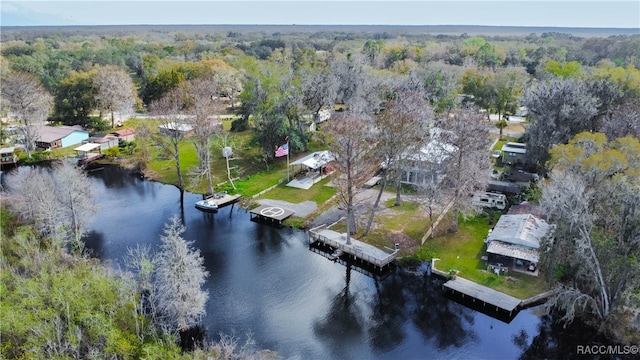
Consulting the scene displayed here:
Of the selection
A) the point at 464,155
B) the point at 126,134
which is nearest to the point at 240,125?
the point at 126,134

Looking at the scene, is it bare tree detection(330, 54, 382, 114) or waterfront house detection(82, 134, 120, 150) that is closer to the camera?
waterfront house detection(82, 134, 120, 150)

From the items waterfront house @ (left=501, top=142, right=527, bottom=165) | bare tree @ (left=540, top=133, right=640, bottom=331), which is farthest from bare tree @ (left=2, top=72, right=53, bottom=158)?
bare tree @ (left=540, top=133, right=640, bottom=331)

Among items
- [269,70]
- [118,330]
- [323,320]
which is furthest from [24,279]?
[269,70]

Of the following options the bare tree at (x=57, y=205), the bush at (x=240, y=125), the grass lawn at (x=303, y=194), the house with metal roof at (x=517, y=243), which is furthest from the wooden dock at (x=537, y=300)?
the bush at (x=240, y=125)

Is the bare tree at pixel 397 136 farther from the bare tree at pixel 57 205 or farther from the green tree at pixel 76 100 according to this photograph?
the green tree at pixel 76 100

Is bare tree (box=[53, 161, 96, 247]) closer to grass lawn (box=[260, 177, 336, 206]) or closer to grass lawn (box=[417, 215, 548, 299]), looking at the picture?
grass lawn (box=[260, 177, 336, 206])

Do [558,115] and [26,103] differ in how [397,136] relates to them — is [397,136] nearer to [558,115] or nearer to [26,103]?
[558,115]
